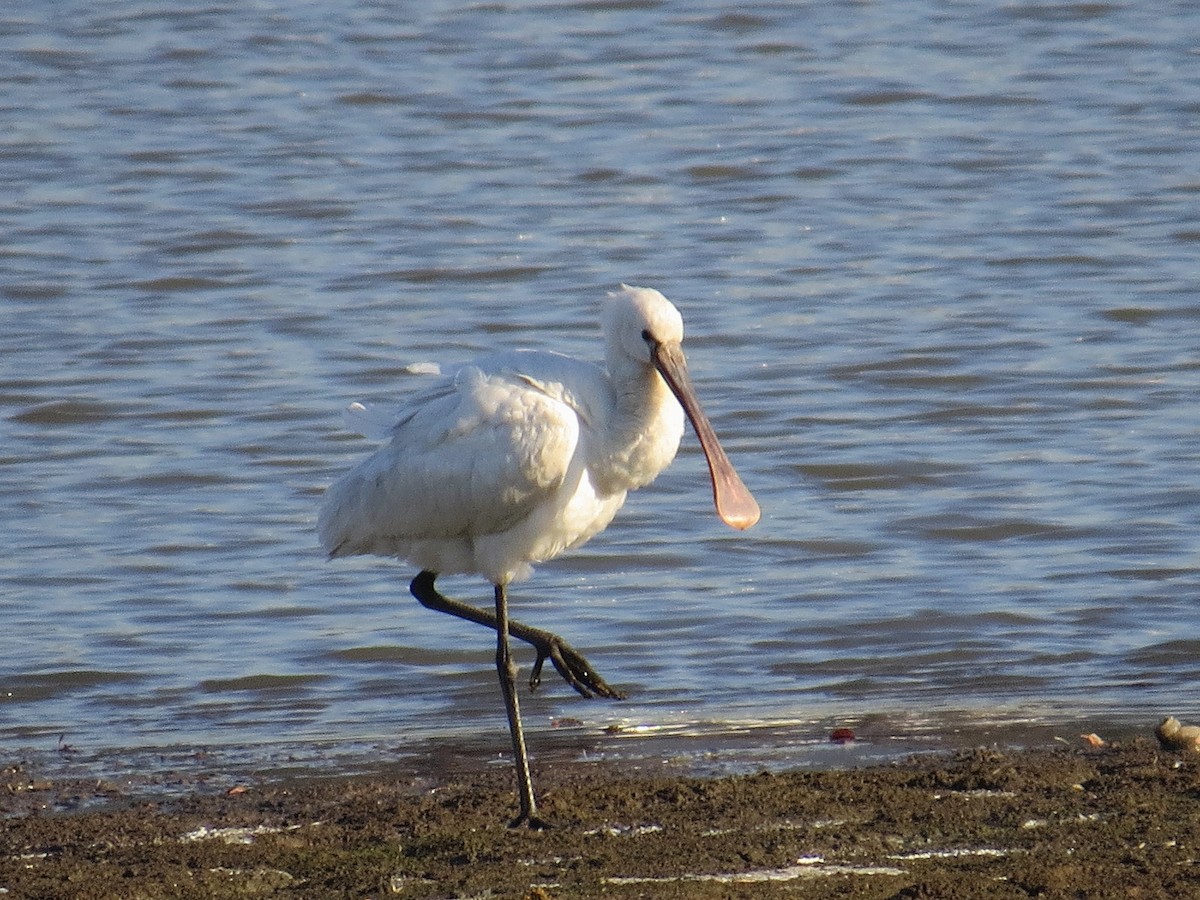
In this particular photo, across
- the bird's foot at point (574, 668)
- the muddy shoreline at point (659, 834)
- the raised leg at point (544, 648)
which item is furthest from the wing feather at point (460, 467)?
the muddy shoreline at point (659, 834)

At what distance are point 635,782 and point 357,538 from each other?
1.32m

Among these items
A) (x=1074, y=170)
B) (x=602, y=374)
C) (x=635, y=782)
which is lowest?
(x=1074, y=170)

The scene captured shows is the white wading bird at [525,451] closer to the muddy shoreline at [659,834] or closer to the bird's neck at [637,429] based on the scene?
the bird's neck at [637,429]

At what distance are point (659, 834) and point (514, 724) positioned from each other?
86cm

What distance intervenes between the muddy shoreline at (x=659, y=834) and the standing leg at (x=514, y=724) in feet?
0.25

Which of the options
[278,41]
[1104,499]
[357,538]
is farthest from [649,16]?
[357,538]

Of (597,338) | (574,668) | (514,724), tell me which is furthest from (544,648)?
(597,338)

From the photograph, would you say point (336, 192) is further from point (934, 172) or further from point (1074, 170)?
point (1074, 170)

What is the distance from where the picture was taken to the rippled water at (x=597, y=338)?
28.4ft

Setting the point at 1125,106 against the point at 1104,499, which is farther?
→ the point at 1125,106

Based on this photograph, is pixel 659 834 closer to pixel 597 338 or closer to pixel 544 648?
pixel 544 648

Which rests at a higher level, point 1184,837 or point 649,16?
point 1184,837

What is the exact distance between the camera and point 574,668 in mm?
7359

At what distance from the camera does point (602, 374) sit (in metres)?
6.86
